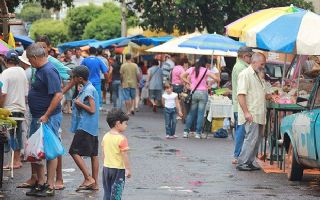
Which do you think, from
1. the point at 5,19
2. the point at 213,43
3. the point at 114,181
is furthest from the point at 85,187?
the point at 213,43

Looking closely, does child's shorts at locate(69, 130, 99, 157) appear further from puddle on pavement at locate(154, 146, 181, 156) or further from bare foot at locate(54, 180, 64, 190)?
puddle on pavement at locate(154, 146, 181, 156)

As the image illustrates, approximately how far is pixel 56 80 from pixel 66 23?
2220 inches

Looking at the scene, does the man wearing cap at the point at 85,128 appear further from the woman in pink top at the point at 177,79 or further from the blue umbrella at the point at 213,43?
the woman in pink top at the point at 177,79

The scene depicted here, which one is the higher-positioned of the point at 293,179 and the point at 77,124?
the point at 77,124

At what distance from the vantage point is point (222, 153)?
17062 millimetres

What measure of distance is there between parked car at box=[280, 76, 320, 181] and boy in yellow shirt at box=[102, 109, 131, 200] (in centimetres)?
314

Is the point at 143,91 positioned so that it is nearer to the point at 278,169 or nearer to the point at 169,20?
the point at 169,20

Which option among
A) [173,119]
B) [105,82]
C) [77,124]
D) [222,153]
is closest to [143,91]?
[105,82]

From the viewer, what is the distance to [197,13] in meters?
33.2

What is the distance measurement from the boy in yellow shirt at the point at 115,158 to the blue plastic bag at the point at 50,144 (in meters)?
1.52

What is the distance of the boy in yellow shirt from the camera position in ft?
32.2

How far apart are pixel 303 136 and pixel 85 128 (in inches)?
120

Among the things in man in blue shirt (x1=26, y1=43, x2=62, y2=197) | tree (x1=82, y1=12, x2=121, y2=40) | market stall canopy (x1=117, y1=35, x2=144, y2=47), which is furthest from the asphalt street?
tree (x1=82, y1=12, x2=121, y2=40)

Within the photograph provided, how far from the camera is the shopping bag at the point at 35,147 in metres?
11.2
